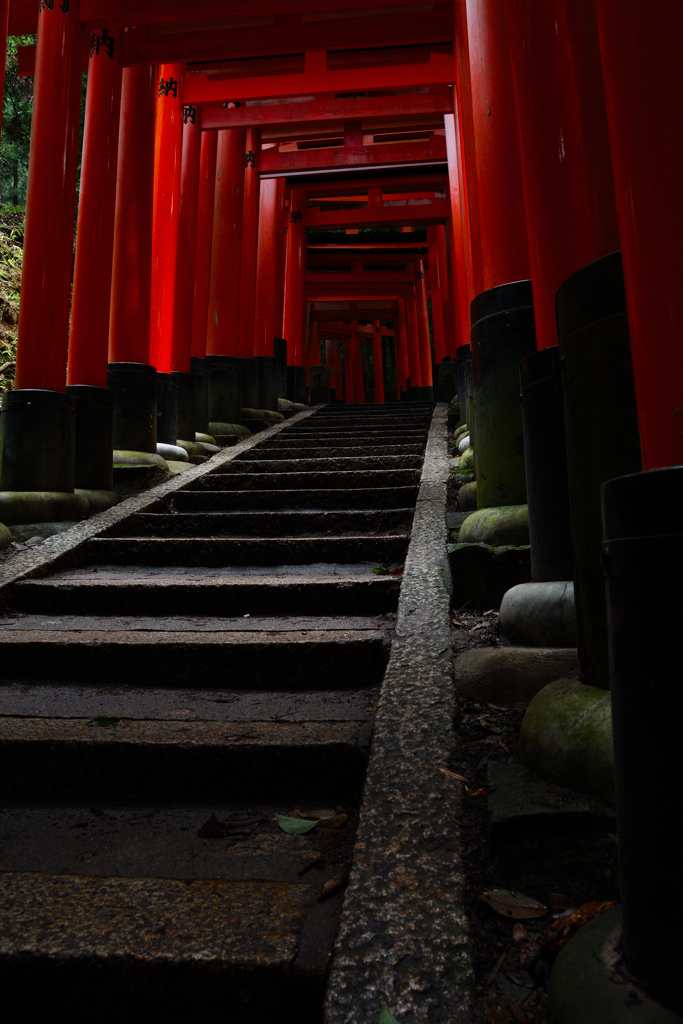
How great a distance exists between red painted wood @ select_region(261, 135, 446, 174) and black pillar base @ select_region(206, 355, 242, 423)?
3806 mm

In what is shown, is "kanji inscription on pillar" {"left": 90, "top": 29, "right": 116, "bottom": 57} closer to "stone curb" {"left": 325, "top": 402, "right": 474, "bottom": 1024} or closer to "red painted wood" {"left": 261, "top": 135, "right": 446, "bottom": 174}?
"red painted wood" {"left": 261, "top": 135, "right": 446, "bottom": 174}

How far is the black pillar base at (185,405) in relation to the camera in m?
7.37

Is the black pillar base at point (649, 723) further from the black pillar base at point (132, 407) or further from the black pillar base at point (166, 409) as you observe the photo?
the black pillar base at point (166, 409)

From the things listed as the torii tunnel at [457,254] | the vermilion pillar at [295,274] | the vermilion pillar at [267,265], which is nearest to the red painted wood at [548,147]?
the torii tunnel at [457,254]

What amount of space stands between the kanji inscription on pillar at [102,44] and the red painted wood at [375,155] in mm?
5363

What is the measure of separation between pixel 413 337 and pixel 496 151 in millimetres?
16871

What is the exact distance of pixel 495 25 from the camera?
3.99 metres

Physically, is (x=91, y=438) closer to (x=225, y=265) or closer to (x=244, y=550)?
(x=244, y=550)

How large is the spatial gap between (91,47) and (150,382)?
2712 mm

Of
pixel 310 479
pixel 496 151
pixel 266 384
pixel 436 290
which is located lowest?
pixel 310 479

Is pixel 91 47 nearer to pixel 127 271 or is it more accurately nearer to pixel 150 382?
pixel 127 271

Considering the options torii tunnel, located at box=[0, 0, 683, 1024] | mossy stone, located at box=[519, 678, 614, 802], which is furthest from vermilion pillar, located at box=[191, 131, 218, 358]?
mossy stone, located at box=[519, 678, 614, 802]

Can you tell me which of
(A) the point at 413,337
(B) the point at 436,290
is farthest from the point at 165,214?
(A) the point at 413,337

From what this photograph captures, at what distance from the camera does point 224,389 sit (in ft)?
29.1
